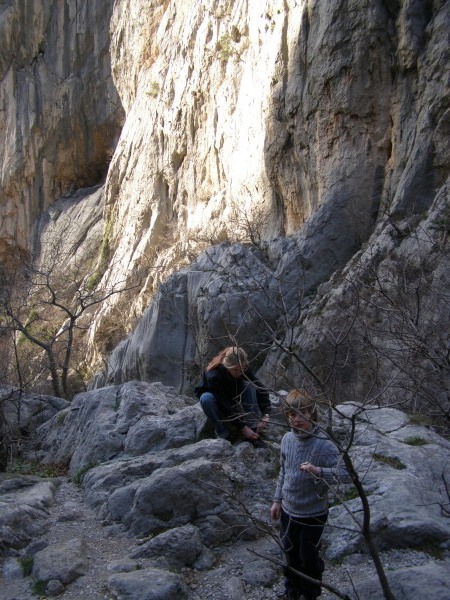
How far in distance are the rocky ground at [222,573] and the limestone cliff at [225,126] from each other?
18.0ft

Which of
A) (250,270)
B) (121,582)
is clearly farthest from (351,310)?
(121,582)

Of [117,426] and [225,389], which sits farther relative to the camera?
[117,426]

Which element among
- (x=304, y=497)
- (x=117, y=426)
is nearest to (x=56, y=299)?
(x=117, y=426)

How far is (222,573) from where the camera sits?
4.78 metres

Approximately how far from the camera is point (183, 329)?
15.4 meters

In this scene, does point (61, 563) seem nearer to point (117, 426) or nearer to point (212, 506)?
point (212, 506)

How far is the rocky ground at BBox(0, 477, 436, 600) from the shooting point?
176 inches

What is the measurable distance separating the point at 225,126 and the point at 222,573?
1640 cm

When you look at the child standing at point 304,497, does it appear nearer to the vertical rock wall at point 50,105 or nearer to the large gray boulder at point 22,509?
the large gray boulder at point 22,509

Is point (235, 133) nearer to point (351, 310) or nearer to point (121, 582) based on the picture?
point (351, 310)

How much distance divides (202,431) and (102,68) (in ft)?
99.6

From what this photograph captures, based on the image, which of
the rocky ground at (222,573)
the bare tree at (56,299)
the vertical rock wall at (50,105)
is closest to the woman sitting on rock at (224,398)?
the rocky ground at (222,573)

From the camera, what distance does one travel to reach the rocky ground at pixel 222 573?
4473 millimetres

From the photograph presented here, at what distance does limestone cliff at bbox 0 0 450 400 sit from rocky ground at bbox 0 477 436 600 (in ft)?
18.0
